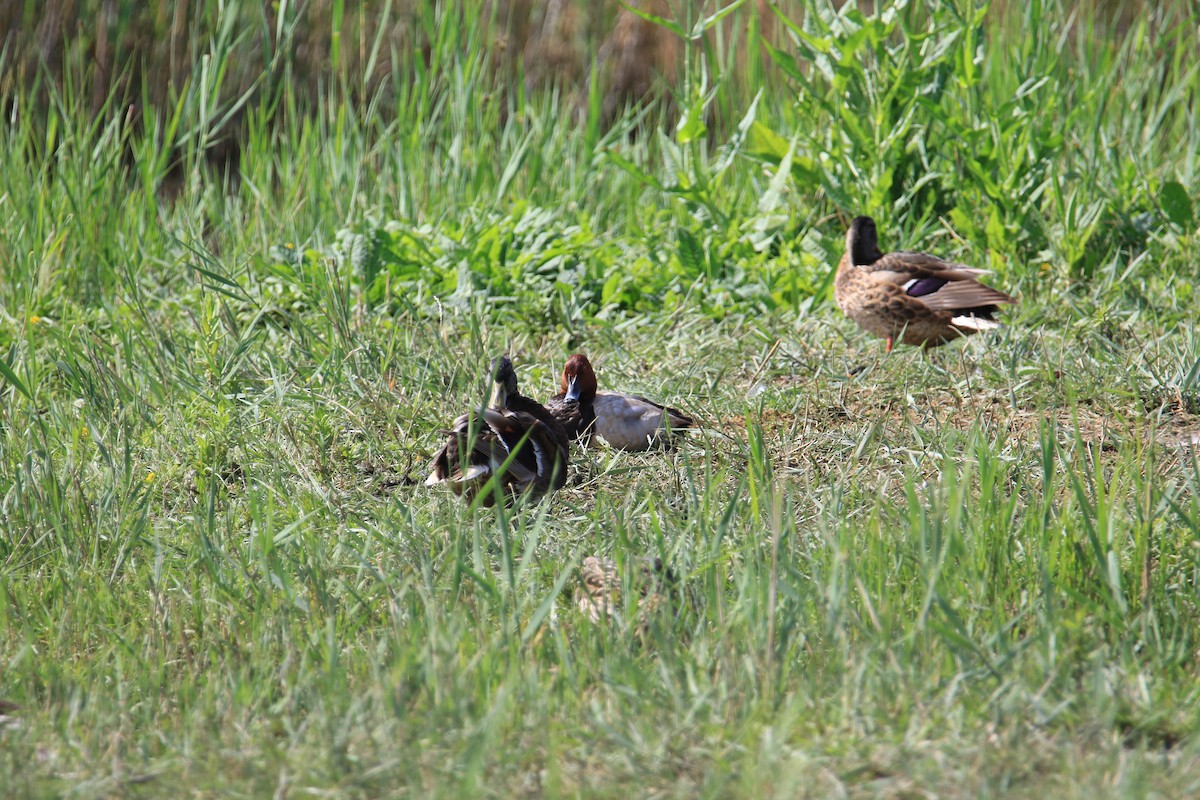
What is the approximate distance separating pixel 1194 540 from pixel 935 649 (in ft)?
2.88

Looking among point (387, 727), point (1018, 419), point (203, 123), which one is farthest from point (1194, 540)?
point (203, 123)

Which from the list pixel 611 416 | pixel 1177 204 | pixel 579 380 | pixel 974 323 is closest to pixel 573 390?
pixel 579 380

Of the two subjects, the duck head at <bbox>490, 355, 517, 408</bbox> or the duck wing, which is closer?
the duck head at <bbox>490, 355, 517, 408</bbox>

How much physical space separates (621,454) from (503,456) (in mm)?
569

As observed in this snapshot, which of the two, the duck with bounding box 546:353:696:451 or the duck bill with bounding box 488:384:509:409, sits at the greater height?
the duck bill with bounding box 488:384:509:409

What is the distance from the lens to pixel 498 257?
5.79 metres

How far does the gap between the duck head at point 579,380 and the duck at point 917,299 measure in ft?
4.42

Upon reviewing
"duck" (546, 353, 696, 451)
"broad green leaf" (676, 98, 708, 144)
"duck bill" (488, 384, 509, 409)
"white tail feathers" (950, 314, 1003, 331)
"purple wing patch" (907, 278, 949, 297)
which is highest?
"broad green leaf" (676, 98, 708, 144)

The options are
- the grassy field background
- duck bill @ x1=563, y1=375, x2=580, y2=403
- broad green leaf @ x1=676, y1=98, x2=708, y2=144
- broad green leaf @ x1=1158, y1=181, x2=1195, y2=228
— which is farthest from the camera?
broad green leaf @ x1=676, y1=98, x2=708, y2=144

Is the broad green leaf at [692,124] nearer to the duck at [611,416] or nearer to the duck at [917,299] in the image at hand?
the duck at [917,299]

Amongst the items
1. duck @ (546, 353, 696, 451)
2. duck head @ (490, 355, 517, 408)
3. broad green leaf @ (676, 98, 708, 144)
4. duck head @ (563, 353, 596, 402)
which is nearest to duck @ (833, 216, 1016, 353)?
broad green leaf @ (676, 98, 708, 144)

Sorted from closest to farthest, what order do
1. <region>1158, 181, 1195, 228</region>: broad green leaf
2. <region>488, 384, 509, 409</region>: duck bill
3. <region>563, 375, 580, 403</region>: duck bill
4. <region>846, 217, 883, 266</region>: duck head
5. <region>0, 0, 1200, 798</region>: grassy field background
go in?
<region>0, 0, 1200, 798</region>: grassy field background < <region>488, 384, 509, 409</region>: duck bill < <region>563, 375, 580, 403</region>: duck bill < <region>846, 217, 883, 266</region>: duck head < <region>1158, 181, 1195, 228</region>: broad green leaf

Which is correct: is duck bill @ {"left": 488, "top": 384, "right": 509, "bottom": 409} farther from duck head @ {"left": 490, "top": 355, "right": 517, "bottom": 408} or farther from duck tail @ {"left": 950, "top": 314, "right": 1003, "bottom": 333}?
duck tail @ {"left": 950, "top": 314, "right": 1003, "bottom": 333}

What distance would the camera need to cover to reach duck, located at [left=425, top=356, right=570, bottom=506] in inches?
145
